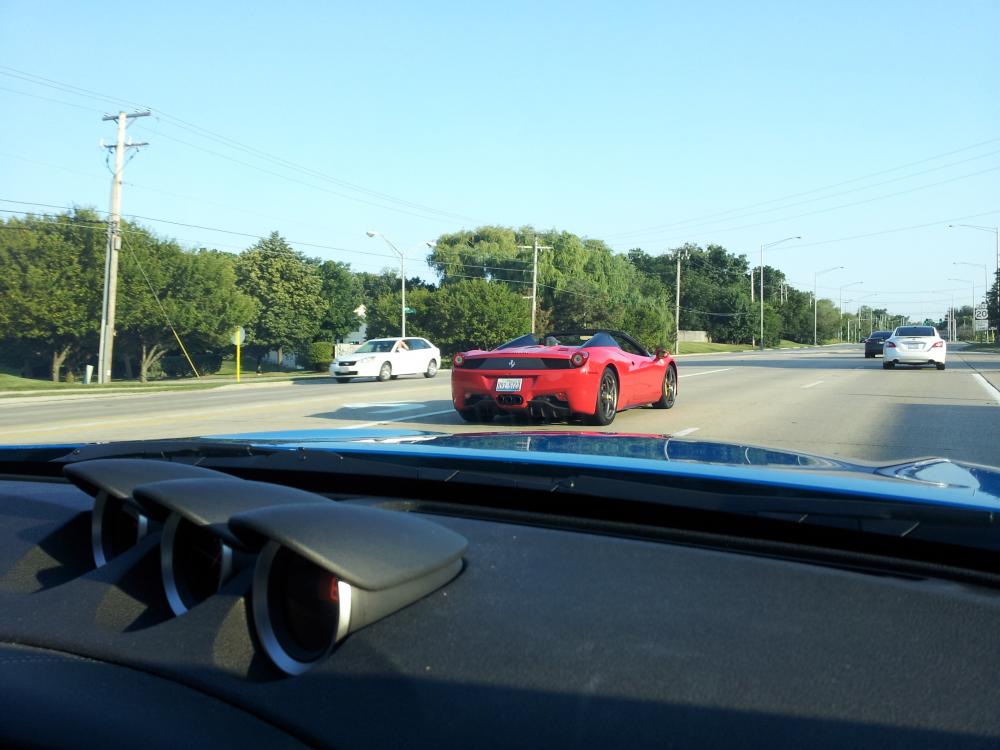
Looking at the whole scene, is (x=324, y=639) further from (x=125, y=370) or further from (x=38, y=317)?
(x=125, y=370)

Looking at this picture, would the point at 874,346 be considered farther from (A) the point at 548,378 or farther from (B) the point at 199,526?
(B) the point at 199,526

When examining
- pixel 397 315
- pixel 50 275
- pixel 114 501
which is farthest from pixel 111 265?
pixel 397 315

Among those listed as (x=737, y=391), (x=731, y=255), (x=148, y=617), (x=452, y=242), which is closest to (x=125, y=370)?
(x=452, y=242)

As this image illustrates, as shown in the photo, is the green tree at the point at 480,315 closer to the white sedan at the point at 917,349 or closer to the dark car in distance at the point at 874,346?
the dark car in distance at the point at 874,346

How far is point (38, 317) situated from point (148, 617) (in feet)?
172

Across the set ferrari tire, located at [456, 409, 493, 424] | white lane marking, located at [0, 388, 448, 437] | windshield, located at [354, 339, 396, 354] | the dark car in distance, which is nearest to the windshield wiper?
ferrari tire, located at [456, 409, 493, 424]

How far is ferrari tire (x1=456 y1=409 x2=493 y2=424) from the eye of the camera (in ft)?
38.1

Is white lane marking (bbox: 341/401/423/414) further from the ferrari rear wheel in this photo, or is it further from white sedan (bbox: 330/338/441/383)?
white sedan (bbox: 330/338/441/383)

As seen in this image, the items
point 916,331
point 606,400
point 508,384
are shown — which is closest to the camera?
point 508,384

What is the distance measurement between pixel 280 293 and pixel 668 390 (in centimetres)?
6163

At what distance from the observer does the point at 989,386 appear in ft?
66.7

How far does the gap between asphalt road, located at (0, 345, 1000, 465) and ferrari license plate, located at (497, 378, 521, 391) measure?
0.57 metres

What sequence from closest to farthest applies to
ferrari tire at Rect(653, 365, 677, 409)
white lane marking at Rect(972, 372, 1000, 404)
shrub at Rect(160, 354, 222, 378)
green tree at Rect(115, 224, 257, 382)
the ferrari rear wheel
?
1. the ferrari rear wheel
2. ferrari tire at Rect(653, 365, 677, 409)
3. white lane marking at Rect(972, 372, 1000, 404)
4. green tree at Rect(115, 224, 257, 382)
5. shrub at Rect(160, 354, 222, 378)

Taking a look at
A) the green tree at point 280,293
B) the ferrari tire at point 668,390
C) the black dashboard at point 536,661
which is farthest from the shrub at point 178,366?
the black dashboard at point 536,661
